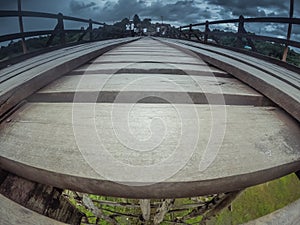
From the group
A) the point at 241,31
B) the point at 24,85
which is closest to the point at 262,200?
the point at 241,31

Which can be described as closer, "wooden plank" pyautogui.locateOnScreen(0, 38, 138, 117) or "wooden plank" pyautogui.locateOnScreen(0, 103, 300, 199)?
"wooden plank" pyautogui.locateOnScreen(0, 103, 300, 199)

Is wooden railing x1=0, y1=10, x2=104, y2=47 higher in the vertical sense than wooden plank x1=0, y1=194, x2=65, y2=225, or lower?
higher

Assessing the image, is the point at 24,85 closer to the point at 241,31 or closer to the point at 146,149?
the point at 146,149

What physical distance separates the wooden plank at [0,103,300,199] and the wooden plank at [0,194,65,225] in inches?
4.1

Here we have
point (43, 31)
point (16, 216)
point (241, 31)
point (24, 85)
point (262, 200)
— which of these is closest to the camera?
point (16, 216)

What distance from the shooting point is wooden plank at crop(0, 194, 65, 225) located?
53cm

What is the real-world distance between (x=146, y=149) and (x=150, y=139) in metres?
0.05

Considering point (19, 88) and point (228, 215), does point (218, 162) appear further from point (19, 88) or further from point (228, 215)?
point (228, 215)

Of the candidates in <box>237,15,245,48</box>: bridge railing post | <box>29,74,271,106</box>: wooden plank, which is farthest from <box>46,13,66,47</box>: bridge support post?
<box>237,15,245,48</box>: bridge railing post

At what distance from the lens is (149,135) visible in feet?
2.56

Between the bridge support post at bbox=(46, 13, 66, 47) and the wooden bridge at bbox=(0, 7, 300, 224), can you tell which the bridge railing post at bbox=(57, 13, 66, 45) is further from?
the wooden bridge at bbox=(0, 7, 300, 224)

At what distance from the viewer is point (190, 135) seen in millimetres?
784

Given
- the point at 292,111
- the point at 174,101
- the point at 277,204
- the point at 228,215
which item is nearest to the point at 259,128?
the point at 292,111

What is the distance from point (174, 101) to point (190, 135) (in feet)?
0.92
